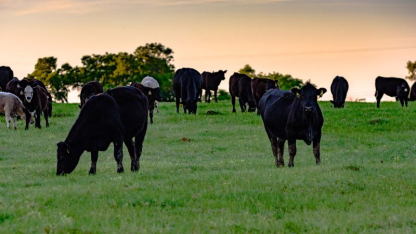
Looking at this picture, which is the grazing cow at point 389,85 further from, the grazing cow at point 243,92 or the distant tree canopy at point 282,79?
the distant tree canopy at point 282,79

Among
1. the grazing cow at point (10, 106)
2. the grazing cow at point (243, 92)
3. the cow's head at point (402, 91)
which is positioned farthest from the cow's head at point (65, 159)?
the cow's head at point (402, 91)

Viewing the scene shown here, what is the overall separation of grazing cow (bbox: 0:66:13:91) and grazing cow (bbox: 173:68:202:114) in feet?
44.8

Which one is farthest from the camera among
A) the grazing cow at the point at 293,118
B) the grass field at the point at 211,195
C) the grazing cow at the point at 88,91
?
the grazing cow at the point at 88,91

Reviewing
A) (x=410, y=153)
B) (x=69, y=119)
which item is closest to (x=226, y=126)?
(x=69, y=119)

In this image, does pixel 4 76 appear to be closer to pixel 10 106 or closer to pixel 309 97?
pixel 10 106

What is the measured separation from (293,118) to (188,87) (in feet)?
76.4

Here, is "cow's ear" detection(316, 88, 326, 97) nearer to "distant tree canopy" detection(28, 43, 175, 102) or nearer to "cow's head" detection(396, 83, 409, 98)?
"cow's head" detection(396, 83, 409, 98)

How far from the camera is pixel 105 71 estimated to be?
335 feet

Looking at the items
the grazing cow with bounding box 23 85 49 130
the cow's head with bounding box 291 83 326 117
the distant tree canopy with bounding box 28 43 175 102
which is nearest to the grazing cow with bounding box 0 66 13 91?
the grazing cow with bounding box 23 85 49 130

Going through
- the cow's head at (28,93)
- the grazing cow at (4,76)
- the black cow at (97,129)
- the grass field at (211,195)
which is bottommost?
the grass field at (211,195)

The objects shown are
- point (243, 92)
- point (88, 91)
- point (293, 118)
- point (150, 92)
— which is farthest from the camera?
point (243, 92)

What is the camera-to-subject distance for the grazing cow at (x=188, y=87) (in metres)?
41.8

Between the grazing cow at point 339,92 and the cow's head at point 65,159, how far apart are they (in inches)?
1271

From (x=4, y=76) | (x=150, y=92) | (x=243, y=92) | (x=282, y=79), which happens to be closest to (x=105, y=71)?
(x=282, y=79)
